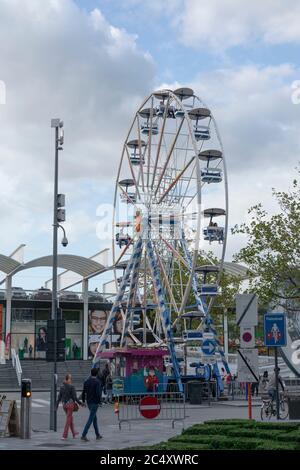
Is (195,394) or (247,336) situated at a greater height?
(247,336)

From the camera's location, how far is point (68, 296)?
2928 inches

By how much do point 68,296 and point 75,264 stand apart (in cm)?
425

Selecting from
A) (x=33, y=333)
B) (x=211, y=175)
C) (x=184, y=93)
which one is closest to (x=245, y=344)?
(x=211, y=175)

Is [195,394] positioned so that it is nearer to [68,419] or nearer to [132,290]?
[132,290]

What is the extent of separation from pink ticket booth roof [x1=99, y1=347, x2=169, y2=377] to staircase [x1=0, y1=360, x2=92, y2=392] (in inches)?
542

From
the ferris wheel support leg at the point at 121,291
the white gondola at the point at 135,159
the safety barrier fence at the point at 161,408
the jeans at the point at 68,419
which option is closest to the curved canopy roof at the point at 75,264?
the white gondola at the point at 135,159

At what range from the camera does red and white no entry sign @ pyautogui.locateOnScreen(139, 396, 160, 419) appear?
21.7 meters

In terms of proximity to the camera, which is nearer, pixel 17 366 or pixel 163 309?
pixel 163 309

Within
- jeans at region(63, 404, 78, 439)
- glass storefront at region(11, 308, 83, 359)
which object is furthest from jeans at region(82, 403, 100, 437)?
glass storefront at region(11, 308, 83, 359)

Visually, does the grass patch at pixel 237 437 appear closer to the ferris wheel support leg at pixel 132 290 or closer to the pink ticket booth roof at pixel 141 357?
the pink ticket booth roof at pixel 141 357
